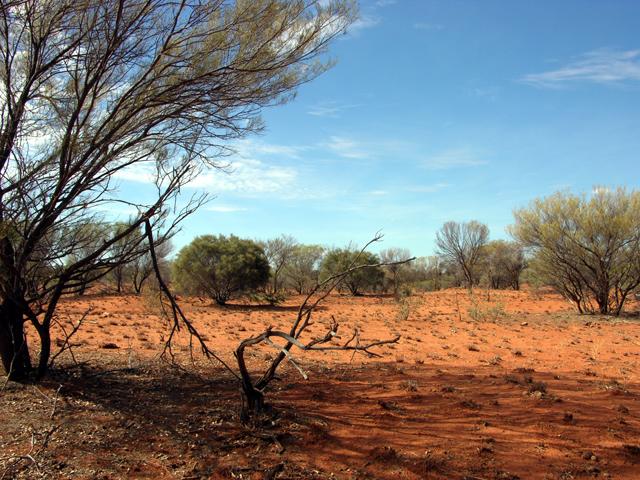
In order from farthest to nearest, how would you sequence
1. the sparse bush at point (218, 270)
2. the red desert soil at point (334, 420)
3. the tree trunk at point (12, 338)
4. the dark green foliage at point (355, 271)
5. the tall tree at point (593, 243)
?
1. the dark green foliage at point (355, 271)
2. the sparse bush at point (218, 270)
3. the tall tree at point (593, 243)
4. the tree trunk at point (12, 338)
5. the red desert soil at point (334, 420)

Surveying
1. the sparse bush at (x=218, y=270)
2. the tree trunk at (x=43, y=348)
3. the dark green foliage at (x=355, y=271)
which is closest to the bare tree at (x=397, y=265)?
the dark green foliage at (x=355, y=271)

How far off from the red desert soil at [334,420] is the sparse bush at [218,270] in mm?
16304

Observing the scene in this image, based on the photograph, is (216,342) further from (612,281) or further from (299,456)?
(612,281)

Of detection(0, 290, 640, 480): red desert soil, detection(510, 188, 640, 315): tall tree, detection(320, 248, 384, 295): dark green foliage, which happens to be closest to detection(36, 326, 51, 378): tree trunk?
detection(0, 290, 640, 480): red desert soil

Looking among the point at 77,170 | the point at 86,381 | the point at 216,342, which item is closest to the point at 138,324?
the point at 216,342

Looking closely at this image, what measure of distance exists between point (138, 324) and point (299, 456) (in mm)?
13077

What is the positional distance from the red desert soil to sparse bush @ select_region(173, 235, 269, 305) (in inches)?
642

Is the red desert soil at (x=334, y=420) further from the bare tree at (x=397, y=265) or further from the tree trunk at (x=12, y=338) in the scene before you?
the bare tree at (x=397, y=265)

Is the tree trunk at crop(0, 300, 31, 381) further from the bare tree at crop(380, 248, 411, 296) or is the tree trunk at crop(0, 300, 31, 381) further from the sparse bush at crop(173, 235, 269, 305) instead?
the bare tree at crop(380, 248, 411, 296)

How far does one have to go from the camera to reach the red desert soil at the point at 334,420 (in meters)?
4.29

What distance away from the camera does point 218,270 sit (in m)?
25.9

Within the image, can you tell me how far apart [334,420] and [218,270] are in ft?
69.7

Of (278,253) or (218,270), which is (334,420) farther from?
(278,253)

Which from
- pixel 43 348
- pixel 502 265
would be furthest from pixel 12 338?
Answer: pixel 502 265
